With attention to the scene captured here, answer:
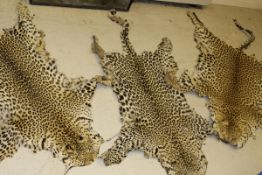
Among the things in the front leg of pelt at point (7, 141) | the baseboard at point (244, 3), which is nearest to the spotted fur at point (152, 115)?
the front leg of pelt at point (7, 141)

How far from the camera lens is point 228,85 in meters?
2.79

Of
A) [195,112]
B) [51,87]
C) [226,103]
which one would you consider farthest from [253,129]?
[51,87]

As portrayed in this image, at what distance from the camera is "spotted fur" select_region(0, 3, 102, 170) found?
212 cm

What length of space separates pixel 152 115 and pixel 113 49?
52 centimetres

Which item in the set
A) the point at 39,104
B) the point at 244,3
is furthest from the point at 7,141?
the point at 244,3

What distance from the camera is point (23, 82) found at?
2.25m

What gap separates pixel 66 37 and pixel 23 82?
50 cm

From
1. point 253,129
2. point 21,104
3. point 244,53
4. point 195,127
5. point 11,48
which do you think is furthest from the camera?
point 244,53

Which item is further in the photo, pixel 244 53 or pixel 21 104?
pixel 244 53

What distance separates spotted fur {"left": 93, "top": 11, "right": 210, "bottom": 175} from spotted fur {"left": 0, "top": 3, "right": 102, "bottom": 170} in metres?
0.16

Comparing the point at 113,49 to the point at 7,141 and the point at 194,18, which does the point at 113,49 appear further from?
the point at 7,141

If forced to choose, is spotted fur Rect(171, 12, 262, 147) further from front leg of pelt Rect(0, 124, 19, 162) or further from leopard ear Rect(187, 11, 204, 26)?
front leg of pelt Rect(0, 124, 19, 162)

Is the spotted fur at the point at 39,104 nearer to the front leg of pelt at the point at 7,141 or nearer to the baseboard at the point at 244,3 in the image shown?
the front leg of pelt at the point at 7,141

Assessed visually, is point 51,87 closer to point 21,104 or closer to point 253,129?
point 21,104
